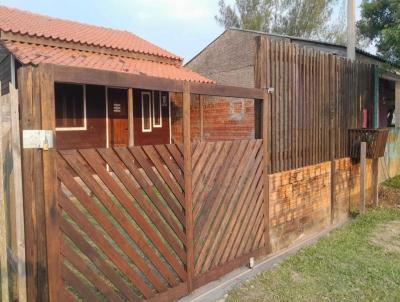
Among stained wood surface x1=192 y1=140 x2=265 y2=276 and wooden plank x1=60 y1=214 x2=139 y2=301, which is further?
stained wood surface x1=192 y1=140 x2=265 y2=276

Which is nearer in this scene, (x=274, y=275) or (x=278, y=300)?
(x=278, y=300)

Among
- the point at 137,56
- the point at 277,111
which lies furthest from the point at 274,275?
the point at 137,56

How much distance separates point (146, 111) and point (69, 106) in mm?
2609

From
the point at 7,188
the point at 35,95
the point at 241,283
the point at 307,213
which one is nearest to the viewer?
the point at 35,95

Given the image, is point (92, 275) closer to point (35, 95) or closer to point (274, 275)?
point (35, 95)

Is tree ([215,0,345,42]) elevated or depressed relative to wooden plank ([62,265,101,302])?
elevated

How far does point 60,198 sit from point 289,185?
3376mm

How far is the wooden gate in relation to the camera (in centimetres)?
263

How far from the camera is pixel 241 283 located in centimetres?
393

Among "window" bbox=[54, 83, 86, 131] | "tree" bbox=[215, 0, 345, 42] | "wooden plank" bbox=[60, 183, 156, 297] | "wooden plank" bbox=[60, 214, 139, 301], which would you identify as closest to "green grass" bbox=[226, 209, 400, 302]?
"wooden plank" bbox=[60, 183, 156, 297]

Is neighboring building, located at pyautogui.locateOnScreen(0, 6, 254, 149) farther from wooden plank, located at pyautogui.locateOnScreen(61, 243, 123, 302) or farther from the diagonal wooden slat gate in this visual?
wooden plank, located at pyautogui.locateOnScreen(61, 243, 123, 302)

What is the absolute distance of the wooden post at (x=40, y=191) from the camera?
243cm

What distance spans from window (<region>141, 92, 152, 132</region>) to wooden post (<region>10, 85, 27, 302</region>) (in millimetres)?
8566

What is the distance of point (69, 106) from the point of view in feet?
30.0
